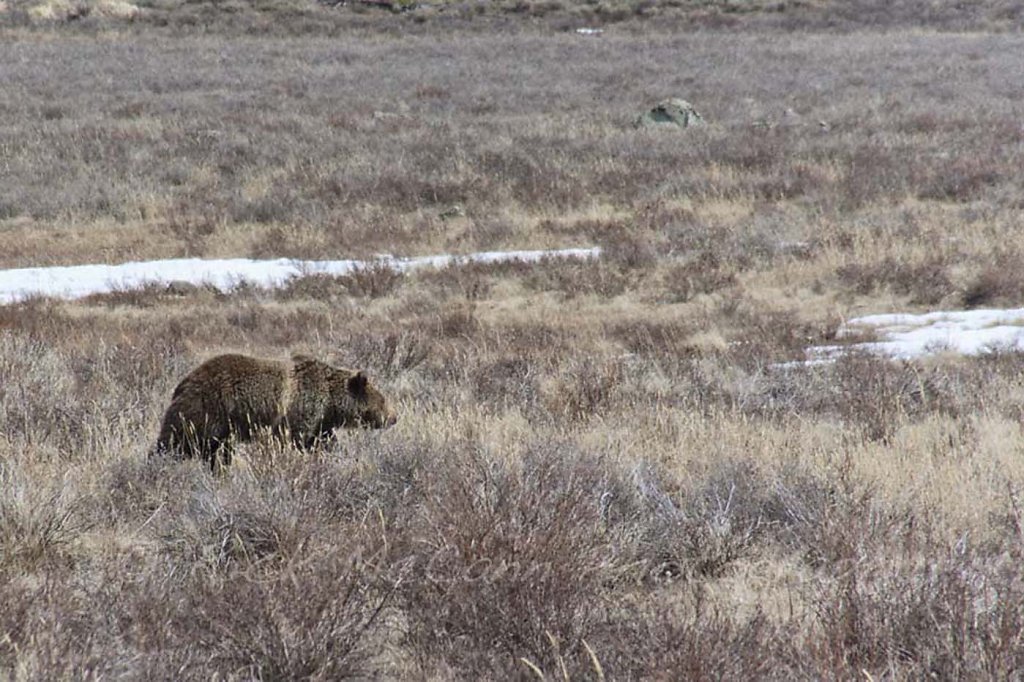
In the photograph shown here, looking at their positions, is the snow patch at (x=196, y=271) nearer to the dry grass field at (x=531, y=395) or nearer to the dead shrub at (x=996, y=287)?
the dry grass field at (x=531, y=395)

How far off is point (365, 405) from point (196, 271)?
961 centimetres

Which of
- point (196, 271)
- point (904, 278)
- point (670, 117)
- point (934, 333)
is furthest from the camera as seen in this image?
point (670, 117)

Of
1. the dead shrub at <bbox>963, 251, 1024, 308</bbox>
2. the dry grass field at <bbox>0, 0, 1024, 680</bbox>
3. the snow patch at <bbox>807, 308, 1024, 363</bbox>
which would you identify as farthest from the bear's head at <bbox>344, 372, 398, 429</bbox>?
the dead shrub at <bbox>963, 251, 1024, 308</bbox>

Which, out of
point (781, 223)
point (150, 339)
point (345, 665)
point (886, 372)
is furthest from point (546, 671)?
point (781, 223)

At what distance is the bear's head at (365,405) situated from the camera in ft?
17.6

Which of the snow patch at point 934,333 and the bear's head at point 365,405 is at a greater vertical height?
the bear's head at point 365,405

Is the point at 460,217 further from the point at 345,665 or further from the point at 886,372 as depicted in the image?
the point at 345,665

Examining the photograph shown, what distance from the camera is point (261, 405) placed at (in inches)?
196

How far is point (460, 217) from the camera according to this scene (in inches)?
679

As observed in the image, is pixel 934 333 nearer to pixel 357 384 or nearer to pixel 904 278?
pixel 904 278

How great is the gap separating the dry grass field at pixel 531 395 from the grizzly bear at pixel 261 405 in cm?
18

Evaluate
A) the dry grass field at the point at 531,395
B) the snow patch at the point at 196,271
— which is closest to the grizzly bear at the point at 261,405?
the dry grass field at the point at 531,395

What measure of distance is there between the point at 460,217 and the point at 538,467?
13.3 m

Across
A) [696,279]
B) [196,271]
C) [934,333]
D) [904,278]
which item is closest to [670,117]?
[696,279]
